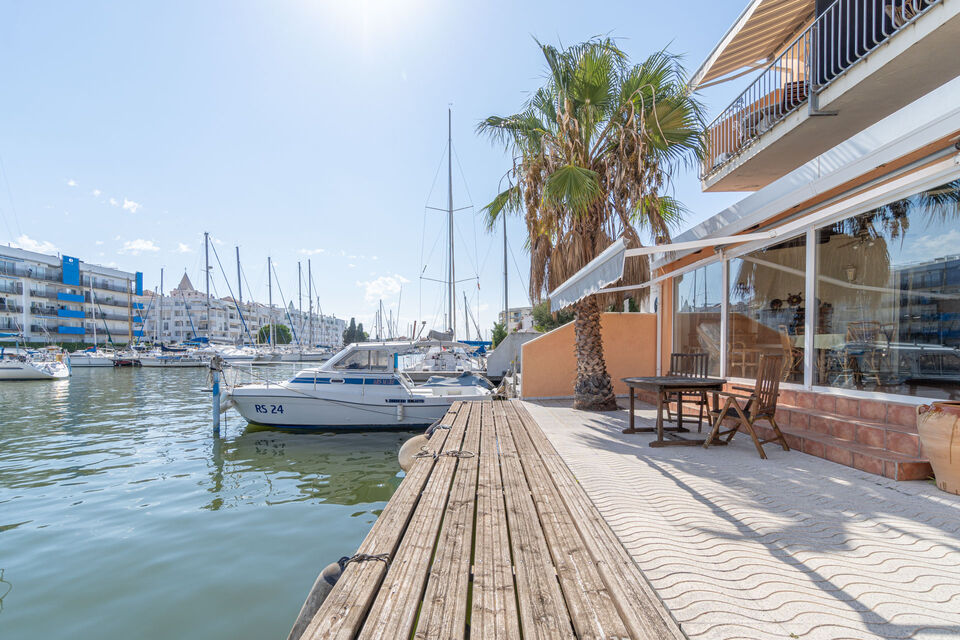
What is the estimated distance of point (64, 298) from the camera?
180ft

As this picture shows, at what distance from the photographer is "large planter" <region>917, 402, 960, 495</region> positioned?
352 cm

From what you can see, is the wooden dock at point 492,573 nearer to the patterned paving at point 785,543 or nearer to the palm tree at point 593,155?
the patterned paving at point 785,543

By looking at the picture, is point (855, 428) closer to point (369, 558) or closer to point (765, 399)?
point (765, 399)

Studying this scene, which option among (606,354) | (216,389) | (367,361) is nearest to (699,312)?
(606,354)

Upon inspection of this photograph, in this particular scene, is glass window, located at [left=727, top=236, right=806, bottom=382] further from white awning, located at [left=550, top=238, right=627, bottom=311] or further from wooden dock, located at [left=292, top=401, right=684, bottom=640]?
wooden dock, located at [left=292, top=401, right=684, bottom=640]

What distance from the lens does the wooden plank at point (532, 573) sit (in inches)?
67.0

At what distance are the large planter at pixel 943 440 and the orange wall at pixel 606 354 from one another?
6.56m

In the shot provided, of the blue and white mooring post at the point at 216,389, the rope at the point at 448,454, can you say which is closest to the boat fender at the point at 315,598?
the rope at the point at 448,454

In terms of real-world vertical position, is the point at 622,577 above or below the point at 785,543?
above

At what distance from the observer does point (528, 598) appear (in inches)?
74.7

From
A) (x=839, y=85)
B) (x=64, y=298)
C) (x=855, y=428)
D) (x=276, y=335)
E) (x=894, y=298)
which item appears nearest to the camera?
(x=855, y=428)

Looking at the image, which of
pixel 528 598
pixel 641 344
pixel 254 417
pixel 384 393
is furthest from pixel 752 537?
pixel 254 417

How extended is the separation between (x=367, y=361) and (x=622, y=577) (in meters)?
10.1

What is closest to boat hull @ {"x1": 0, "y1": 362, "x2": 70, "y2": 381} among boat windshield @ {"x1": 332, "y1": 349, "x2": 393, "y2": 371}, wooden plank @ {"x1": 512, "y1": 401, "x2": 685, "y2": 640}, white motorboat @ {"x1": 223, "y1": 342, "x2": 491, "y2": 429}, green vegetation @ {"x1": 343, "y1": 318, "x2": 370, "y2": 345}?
white motorboat @ {"x1": 223, "y1": 342, "x2": 491, "y2": 429}
